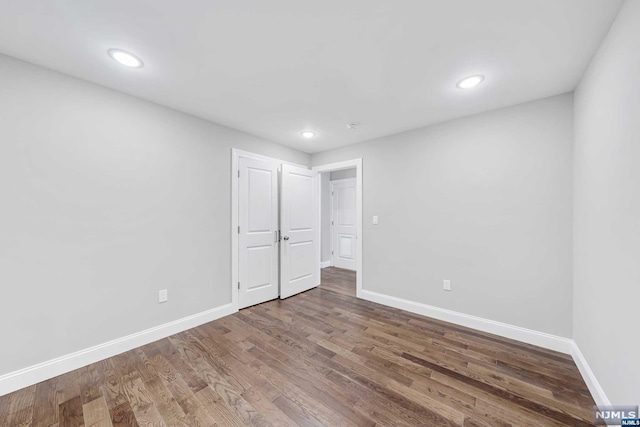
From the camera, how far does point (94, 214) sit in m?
2.05

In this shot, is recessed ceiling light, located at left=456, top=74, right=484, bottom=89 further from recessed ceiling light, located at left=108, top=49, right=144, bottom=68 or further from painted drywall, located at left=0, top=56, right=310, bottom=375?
painted drywall, located at left=0, top=56, right=310, bottom=375

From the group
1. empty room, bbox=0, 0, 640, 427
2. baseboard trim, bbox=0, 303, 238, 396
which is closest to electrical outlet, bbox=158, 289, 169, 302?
empty room, bbox=0, 0, 640, 427

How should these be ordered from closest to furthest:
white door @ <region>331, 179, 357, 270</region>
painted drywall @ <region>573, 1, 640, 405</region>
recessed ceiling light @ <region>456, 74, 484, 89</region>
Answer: painted drywall @ <region>573, 1, 640, 405</region> < recessed ceiling light @ <region>456, 74, 484, 89</region> < white door @ <region>331, 179, 357, 270</region>

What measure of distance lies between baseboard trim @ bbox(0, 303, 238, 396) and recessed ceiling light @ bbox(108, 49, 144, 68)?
2.35 meters

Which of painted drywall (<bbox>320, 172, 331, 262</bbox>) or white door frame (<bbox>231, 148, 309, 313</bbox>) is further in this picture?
painted drywall (<bbox>320, 172, 331, 262</bbox>)

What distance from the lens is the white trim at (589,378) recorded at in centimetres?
146

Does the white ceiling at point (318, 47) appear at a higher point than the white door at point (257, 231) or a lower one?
higher

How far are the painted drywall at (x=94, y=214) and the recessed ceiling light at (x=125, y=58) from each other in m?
0.56

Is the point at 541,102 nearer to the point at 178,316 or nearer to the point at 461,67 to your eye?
the point at 461,67

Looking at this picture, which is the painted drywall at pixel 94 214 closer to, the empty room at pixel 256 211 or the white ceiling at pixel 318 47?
the empty room at pixel 256 211

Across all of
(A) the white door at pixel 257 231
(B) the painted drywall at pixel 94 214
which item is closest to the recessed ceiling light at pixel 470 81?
(A) the white door at pixel 257 231

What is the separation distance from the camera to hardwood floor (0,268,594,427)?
1457 mm

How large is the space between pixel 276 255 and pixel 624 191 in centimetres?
339

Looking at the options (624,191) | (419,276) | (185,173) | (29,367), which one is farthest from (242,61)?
(419,276)
